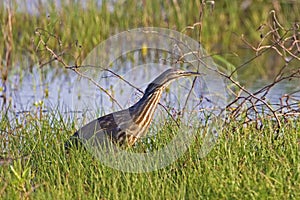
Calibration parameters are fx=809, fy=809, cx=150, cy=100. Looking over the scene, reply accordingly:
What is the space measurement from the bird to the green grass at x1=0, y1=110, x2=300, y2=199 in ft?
0.52

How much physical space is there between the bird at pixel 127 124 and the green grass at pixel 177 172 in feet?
0.52

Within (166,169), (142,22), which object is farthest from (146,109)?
(142,22)

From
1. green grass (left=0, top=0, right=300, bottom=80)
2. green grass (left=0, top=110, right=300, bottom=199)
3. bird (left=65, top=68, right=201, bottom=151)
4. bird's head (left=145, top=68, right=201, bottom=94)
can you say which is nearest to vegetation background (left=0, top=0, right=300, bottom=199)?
green grass (left=0, top=110, right=300, bottom=199)

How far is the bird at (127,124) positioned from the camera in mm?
5023

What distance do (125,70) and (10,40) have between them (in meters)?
1.39

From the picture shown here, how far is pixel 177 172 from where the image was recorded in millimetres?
4605

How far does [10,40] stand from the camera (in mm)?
8641

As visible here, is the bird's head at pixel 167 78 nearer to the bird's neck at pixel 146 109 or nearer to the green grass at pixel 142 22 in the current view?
the bird's neck at pixel 146 109

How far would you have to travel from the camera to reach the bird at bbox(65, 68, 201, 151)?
198 inches

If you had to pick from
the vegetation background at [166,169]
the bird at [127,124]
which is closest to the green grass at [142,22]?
the vegetation background at [166,169]

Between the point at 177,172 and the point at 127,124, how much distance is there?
0.60 meters

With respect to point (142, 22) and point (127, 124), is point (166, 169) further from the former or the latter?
point (142, 22)

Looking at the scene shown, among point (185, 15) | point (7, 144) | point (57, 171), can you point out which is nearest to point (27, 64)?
point (185, 15)

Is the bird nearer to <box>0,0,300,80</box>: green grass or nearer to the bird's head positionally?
the bird's head
